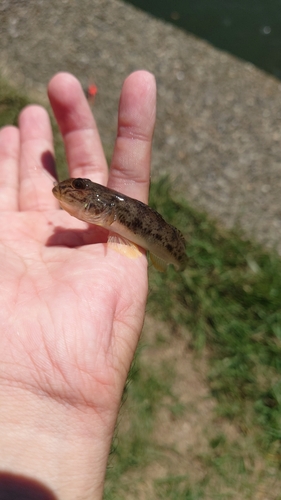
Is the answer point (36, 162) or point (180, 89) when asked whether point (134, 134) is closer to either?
point (36, 162)

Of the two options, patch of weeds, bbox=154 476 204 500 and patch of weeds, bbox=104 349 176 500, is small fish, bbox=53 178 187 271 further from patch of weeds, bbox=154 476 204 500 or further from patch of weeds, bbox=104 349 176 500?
patch of weeds, bbox=154 476 204 500

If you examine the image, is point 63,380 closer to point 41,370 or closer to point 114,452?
point 41,370

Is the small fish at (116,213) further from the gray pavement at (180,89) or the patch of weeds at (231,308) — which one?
the gray pavement at (180,89)

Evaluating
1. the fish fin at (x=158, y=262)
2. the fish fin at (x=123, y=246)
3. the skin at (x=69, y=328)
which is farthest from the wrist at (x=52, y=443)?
the fish fin at (x=158, y=262)

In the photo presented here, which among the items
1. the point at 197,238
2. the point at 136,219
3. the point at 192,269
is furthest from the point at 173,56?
the point at 136,219

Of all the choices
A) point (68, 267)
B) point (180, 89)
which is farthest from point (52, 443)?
point (180, 89)
